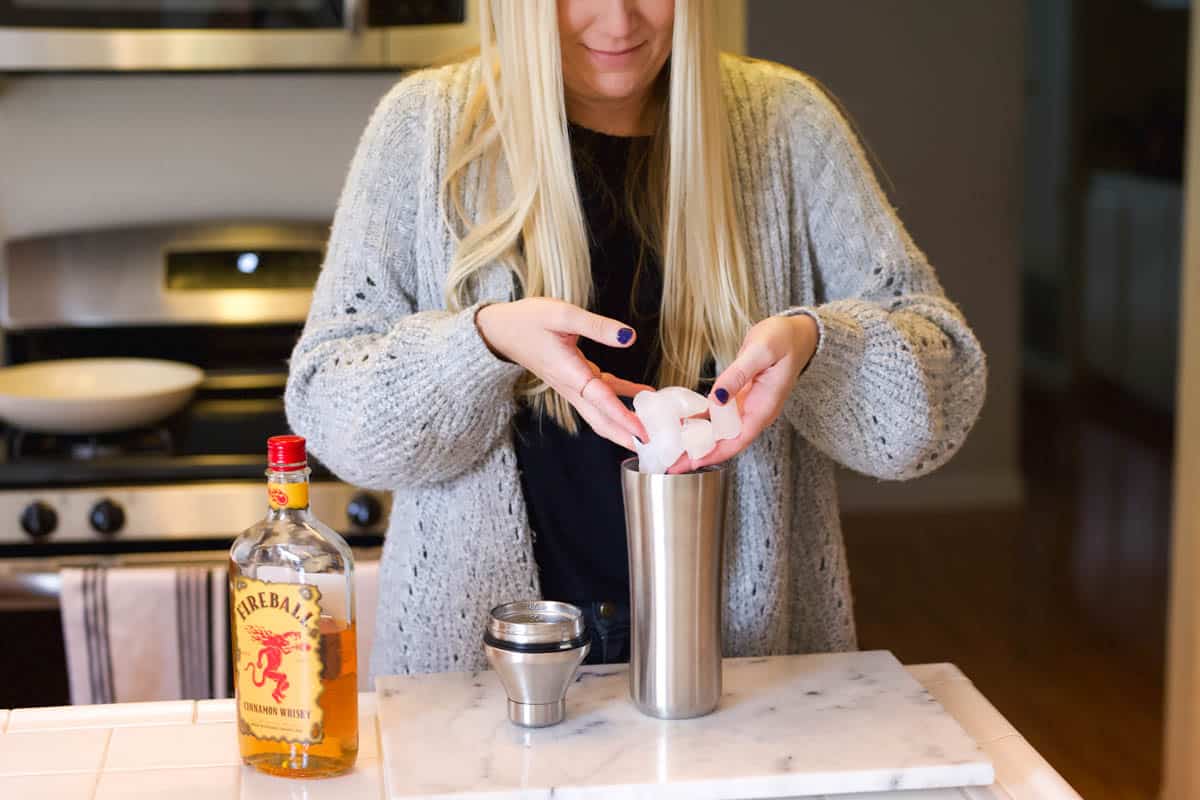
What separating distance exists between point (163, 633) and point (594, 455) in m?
0.76

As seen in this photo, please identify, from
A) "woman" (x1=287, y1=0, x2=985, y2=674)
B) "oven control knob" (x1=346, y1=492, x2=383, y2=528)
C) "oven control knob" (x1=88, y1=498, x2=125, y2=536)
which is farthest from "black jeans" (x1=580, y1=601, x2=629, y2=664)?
"oven control knob" (x1=88, y1=498, x2=125, y2=536)

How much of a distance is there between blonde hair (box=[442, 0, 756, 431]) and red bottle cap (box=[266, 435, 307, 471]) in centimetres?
37

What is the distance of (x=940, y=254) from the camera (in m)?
4.63

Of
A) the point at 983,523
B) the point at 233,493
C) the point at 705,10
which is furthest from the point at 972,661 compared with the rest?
the point at 705,10

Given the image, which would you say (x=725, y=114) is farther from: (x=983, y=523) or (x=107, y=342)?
(x=983, y=523)

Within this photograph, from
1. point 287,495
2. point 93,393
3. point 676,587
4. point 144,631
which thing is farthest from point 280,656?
point 93,393

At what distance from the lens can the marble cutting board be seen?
94 centimetres

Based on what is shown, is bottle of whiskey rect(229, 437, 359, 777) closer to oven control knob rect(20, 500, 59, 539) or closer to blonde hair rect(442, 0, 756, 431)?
blonde hair rect(442, 0, 756, 431)

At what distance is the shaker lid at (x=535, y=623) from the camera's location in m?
0.98

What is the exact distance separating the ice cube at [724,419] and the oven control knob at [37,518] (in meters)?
1.32

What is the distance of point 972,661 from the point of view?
3412mm

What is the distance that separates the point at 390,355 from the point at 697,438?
1.03 ft

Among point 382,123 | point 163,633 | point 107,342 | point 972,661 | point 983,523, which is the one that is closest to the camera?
point 382,123

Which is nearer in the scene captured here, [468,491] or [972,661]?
[468,491]
